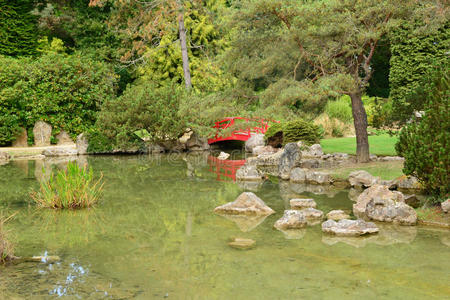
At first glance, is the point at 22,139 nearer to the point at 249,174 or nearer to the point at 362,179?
the point at 249,174

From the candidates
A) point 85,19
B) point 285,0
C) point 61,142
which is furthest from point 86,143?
point 285,0

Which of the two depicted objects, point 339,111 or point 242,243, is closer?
point 242,243

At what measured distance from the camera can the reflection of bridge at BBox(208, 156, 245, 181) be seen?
45.8 feet

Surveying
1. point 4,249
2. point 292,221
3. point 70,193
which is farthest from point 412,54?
point 4,249

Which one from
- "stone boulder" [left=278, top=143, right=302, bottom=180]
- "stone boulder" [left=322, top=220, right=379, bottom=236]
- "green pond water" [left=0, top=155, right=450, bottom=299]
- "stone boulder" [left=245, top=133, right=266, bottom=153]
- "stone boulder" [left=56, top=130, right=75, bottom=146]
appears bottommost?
"green pond water" [left=0, top=155, right=450, bottom=299]

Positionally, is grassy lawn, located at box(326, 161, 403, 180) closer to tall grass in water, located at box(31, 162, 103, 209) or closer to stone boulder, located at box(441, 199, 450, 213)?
stone boulder, located at box(441, 199, 450, 213)

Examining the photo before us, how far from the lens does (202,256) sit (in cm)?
673

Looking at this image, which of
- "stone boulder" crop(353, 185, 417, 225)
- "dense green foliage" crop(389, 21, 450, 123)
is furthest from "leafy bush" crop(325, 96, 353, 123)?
"stone boulder" crop(353, 185, 417, 225)

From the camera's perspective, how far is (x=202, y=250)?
699 centimetres

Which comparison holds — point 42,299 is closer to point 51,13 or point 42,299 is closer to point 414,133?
point 414,133

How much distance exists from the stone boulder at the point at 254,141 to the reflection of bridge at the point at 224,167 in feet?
6.43

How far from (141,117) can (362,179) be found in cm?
1045

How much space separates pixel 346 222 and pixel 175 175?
22.9ft

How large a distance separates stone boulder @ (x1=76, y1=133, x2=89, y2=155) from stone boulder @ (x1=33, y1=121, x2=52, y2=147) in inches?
76.3
